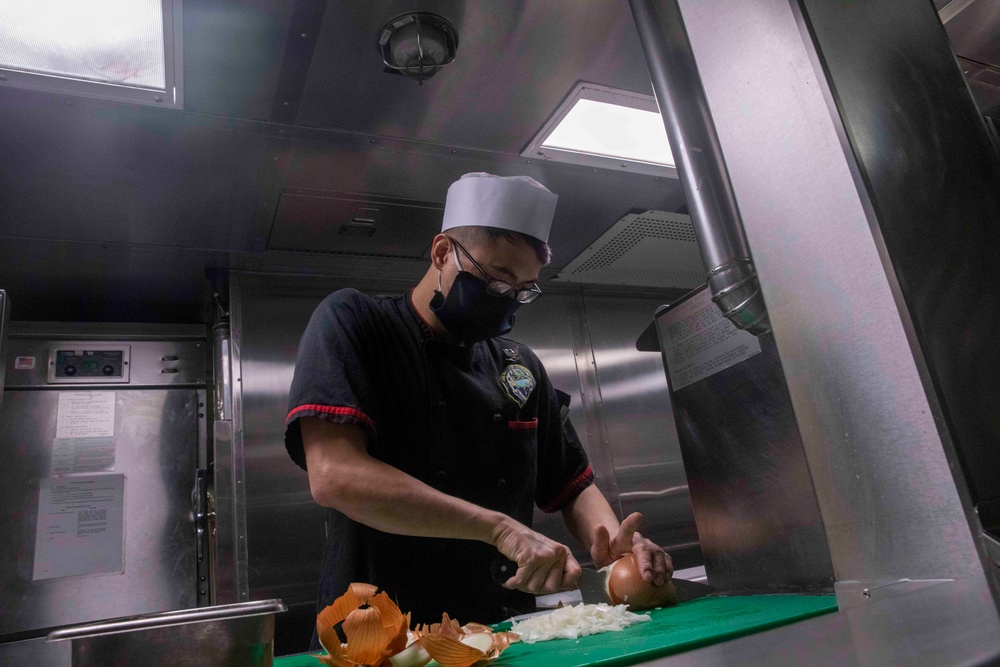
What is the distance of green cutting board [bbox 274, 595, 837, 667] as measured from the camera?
669mm

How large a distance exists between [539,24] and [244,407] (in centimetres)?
175

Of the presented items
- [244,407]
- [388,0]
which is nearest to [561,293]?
[244,407]

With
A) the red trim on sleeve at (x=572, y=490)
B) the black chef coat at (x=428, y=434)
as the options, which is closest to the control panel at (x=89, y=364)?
the black chef coat at (x=428, y=434)

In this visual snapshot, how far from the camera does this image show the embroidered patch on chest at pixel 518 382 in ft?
5.18

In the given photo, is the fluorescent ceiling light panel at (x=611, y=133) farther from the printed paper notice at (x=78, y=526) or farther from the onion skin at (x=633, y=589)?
the printed paper notice at (x=78, y=526)

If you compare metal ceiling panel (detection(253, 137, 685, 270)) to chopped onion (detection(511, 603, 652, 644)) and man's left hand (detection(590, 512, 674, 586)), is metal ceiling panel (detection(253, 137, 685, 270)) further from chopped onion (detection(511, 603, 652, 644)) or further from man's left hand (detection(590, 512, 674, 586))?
chopped onion (detection(511, 603, 652, 644))

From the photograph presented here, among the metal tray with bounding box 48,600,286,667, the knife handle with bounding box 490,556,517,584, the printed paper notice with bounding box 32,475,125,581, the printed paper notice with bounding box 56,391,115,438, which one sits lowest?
the knife handle with bounding box 490,556,517,584

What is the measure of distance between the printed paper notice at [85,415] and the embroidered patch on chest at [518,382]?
182 centimetres

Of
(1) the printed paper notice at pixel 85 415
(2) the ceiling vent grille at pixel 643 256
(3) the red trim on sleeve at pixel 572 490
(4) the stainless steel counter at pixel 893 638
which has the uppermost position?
(2) the ceiling vent grille at pixel 643 256

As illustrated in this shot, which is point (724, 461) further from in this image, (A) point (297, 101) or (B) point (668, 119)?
(A) point (297, 101)

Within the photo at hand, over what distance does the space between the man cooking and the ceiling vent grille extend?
36.0 inches

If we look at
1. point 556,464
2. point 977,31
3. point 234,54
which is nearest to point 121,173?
point 234,54

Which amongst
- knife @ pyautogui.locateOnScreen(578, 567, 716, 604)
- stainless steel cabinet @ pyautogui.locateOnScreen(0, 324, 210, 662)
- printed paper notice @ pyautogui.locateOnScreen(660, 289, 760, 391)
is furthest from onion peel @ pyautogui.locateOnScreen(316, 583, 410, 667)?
stainless steel cabinet @ pyautogui.locateOnScreen(0, 324, 210, 662)

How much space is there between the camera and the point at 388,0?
1.35m
